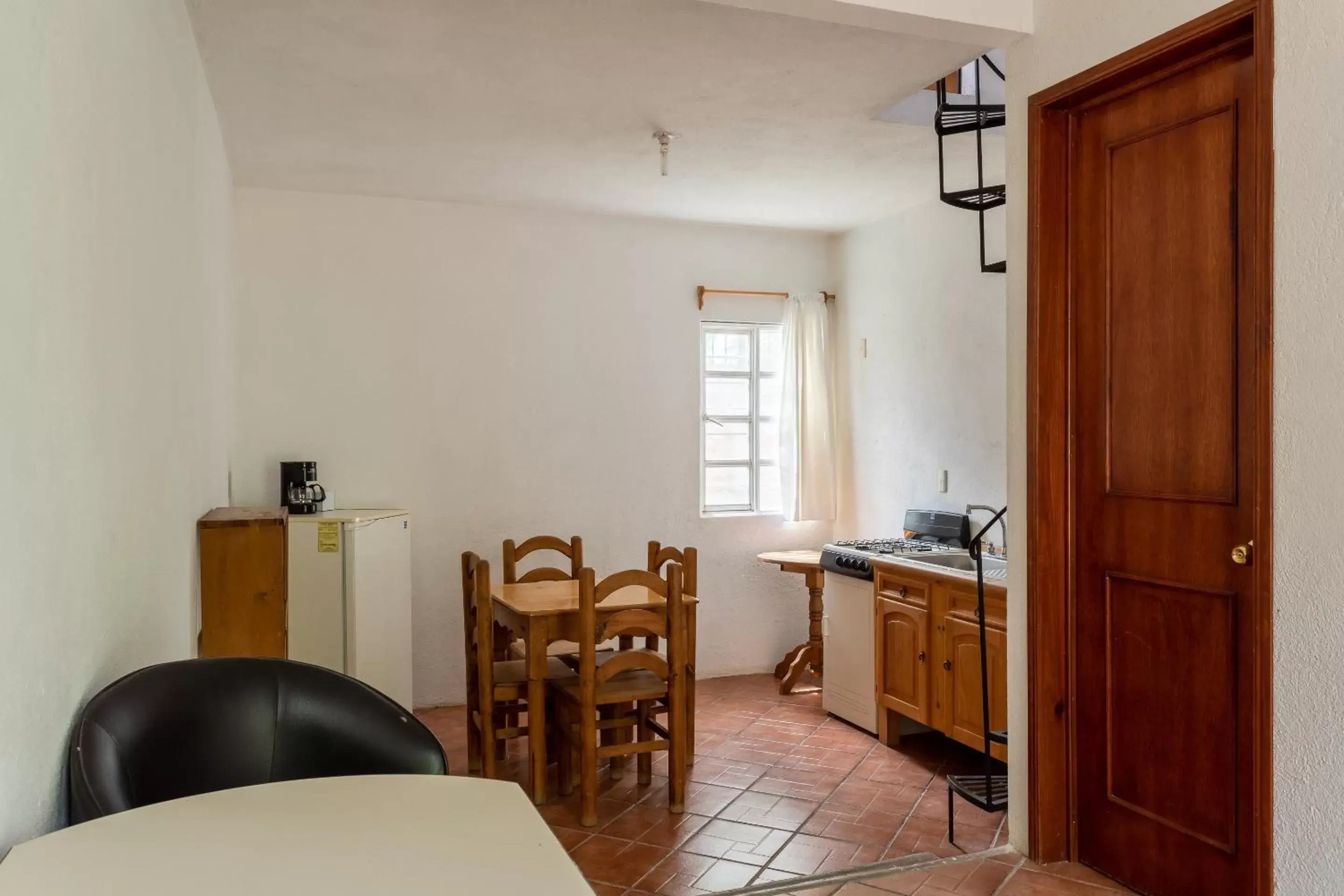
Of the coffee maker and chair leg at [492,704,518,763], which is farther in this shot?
the coffee maker

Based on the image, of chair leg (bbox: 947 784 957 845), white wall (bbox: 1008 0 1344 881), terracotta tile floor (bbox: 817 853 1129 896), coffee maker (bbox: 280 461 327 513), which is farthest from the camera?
coffee maker (bbox: 280 461 327 513)

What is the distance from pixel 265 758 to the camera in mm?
1653

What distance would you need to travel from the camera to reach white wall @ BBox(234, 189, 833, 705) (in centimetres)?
536

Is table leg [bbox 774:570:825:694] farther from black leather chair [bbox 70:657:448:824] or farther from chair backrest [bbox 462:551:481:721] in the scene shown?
black leather chair [bbox 70:657:448:824]

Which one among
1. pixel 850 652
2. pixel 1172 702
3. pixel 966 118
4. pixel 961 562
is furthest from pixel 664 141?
pixel 1172 702

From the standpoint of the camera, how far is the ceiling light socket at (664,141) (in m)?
4.30

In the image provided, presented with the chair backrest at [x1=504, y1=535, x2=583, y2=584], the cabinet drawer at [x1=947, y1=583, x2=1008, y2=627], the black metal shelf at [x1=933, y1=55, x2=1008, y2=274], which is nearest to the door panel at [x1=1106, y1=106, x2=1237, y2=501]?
the black metal shelf at [x1=933, y1=55, x2=1008, y2=274]

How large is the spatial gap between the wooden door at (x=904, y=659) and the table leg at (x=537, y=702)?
70.1 inches

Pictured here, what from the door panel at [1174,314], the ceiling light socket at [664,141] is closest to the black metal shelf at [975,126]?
the door panel at [1174,314]

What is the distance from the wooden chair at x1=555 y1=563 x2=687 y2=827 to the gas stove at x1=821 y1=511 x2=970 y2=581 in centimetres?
127

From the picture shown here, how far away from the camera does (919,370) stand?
18.8ft

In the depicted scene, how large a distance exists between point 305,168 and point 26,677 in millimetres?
4109

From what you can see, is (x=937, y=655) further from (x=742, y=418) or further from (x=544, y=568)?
(x=742, y=418)

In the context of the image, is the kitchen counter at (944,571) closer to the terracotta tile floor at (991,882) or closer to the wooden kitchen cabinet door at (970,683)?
the wooden kitchen cabinet door at (970,683)
